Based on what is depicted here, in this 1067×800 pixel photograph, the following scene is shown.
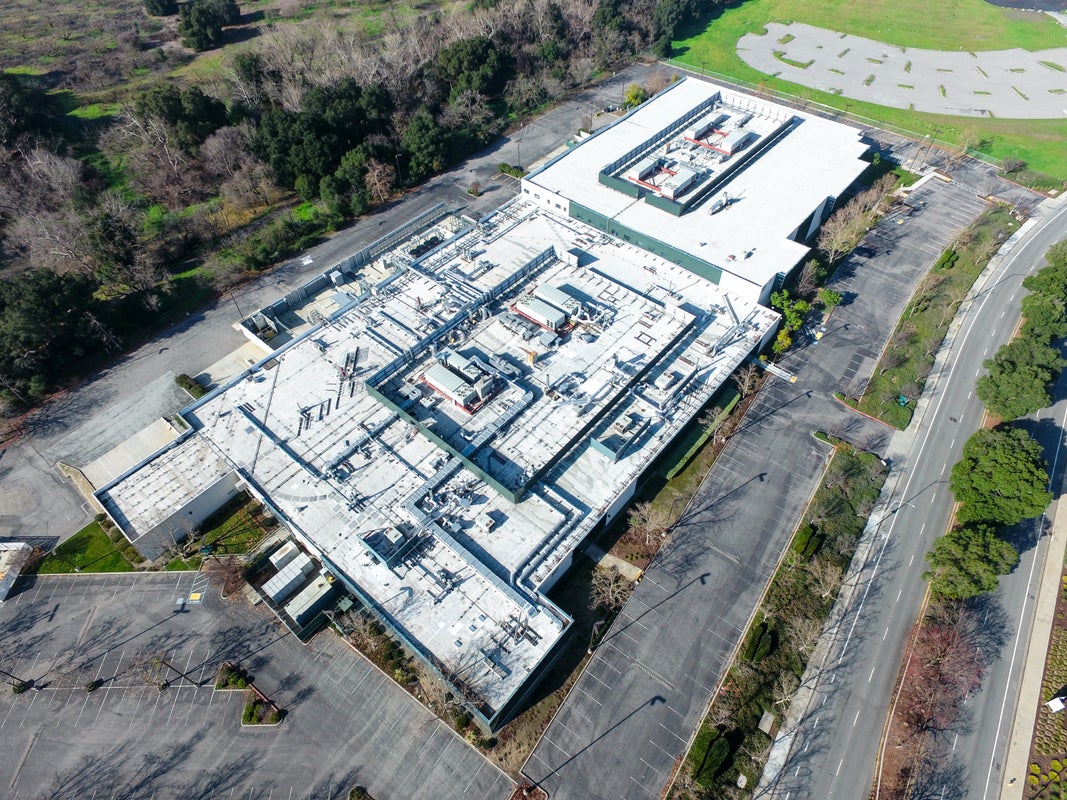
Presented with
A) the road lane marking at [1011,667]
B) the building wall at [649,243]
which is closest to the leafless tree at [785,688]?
the road lane marking at [1011,667]

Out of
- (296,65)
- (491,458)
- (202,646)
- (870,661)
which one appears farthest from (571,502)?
(296,65)

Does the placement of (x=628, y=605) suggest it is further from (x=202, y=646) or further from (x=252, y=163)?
(x=252, y=163)

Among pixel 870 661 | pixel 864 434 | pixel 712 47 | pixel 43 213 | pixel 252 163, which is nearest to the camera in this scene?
pixel 870 661

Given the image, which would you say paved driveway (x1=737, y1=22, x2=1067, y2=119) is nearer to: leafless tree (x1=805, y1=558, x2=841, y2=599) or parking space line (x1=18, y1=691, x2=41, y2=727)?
leafless tree (x1=805, y1=558, x2=841, y2=599)

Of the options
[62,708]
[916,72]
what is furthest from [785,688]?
[916,72]

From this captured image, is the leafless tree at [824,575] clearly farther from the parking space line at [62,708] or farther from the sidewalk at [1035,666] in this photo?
the parking space line at [62,708]

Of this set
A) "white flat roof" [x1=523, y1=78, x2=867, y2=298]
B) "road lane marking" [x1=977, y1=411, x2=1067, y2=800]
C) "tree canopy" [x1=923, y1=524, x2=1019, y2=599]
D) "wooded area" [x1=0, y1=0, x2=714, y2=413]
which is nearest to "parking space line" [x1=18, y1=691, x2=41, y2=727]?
"wooded area" [x1=0, y1=0, x2=714, y2=413]
